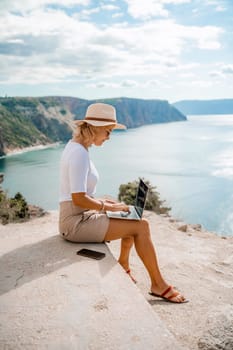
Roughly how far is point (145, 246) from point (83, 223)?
0.65 m

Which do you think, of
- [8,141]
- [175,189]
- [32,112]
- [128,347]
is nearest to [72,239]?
[128,347]

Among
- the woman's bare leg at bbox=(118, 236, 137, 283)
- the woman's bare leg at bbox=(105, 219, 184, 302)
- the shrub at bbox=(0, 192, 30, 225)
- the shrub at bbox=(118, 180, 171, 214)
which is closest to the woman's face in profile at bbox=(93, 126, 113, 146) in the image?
the woman's bare leg at bbox=(105, 219, 184, 302)

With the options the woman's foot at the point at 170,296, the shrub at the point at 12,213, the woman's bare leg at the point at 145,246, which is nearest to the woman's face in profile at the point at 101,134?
the woman's bare leg at the point at 145,246

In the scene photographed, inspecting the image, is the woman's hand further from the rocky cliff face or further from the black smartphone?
the rocky cliff face

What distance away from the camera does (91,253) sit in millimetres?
3689

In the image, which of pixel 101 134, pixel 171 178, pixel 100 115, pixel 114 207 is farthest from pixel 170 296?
pixel 171 178

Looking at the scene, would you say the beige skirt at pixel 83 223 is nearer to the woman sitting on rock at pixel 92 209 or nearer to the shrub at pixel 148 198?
the woman sitting on rock at pixel 92 209

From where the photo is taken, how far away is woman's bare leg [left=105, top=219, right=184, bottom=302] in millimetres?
3516

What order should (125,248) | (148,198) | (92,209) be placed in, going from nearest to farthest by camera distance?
1. (92,209)
2. (125,248)
3. (148,198)

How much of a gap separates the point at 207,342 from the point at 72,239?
5.74 ft

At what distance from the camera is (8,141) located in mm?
88188

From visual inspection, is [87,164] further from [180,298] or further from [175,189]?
[175,189]

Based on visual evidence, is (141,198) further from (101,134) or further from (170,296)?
(170,296)

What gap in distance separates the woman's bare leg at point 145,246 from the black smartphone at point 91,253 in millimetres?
276
